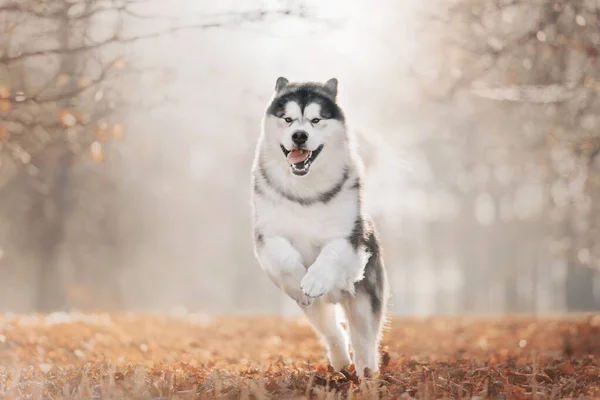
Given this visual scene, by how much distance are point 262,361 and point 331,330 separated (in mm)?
1886

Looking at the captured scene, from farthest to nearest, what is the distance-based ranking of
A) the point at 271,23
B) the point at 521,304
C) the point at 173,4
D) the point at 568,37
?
the point at 521,304
the point at 173,4
the point at 568,37
the point at 271,23

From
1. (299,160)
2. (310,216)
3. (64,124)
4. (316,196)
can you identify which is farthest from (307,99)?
(64,124)

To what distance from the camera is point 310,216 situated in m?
5.33

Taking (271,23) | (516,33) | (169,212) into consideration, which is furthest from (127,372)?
(169,212)

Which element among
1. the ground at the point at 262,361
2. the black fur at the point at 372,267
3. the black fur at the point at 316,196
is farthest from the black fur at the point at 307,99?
the ground at the point at 262,361

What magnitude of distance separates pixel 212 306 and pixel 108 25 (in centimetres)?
3563

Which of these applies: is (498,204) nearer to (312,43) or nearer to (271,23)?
(312,43)

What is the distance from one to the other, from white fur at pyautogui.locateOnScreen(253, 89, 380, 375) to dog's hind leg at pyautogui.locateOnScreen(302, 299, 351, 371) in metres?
0.09

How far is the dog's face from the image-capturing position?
5.23m

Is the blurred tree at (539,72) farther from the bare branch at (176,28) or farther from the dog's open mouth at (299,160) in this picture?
the dog's open mouth at (299,160)

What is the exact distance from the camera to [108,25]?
820 cm

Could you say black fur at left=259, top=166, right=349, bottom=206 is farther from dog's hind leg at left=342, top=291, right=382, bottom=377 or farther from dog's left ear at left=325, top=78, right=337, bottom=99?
dog's hind leg at left=342, top=291, right=382, bottom=377

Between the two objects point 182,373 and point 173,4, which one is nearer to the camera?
point 182,373

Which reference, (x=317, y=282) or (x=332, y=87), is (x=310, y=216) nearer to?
(x=317, y=282)
